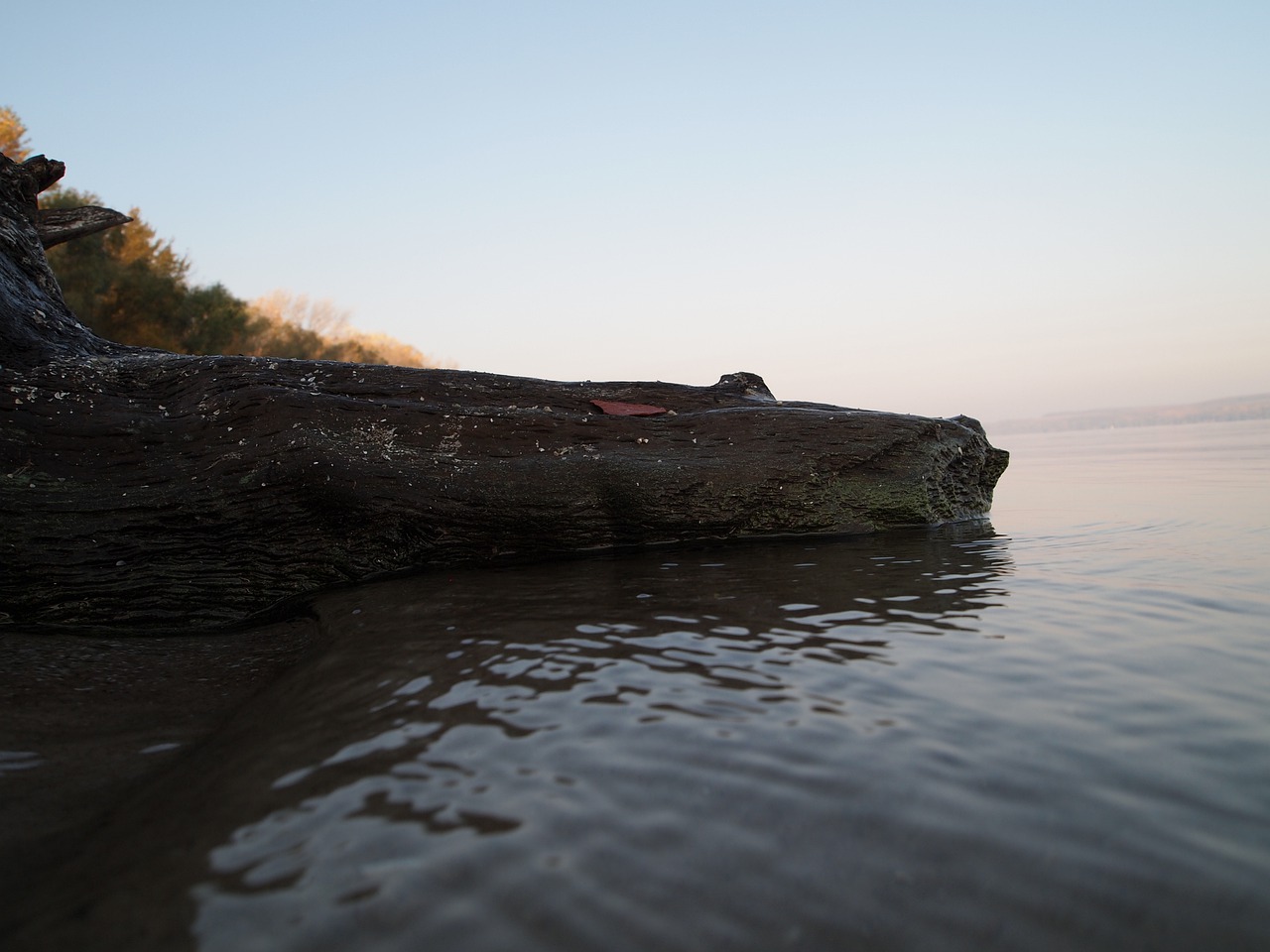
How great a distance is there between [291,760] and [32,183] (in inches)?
240

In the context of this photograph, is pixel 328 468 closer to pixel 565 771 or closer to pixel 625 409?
pixel 625 409

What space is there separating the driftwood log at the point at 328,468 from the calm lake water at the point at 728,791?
1455 millimetres

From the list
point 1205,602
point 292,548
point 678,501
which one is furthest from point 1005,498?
point 292,548

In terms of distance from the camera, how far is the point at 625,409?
19.2ft

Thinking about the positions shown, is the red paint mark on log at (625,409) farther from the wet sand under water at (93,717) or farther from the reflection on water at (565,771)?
the wet sand under water at (93,717)

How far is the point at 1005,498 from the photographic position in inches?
360

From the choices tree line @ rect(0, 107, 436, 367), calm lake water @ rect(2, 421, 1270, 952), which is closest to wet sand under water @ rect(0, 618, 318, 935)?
calm lake water @ rect(2, 421, 1270, 952)

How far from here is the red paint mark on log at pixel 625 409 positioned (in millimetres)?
5777

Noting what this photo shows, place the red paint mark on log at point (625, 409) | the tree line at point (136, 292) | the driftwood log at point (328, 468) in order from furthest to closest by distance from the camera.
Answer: the tree line at point (136, 292) < the red paint mark on log at point (625, 409) < the driftwood log at point (328, 468)

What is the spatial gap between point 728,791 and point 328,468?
3547mm

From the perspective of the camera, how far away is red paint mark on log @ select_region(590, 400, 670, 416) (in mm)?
5777

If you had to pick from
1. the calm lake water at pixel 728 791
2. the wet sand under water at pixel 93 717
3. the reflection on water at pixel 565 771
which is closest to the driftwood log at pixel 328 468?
the wet sand under water at pixel 93 717

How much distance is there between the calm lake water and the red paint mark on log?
99.4 inches

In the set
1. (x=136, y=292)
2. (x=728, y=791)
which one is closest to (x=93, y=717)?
(x=728, y=791)
